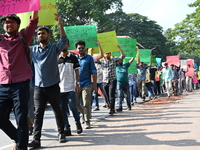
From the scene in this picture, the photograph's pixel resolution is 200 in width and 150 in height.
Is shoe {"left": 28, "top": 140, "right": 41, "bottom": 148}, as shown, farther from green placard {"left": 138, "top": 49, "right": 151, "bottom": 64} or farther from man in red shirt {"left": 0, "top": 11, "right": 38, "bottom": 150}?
green placard {"left": 138, "top": 49, "right": 151, "bottom": 64}

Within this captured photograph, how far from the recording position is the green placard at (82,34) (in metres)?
7.30

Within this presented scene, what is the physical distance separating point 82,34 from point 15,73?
12.6 feet

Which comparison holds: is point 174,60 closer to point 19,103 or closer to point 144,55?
point 144,55

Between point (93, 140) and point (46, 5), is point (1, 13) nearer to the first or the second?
point (46, 5)

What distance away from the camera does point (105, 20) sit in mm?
32219

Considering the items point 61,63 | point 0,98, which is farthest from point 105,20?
point 0,98

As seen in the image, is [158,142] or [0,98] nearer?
[0,98]

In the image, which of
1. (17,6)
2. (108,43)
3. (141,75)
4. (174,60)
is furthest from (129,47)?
(174,60)

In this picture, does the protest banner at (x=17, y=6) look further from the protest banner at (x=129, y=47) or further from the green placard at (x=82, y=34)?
the protest banner at (x=129, y=47)

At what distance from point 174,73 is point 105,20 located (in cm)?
1654

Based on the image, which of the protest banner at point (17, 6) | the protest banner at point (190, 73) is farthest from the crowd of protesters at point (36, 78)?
the protest banner at point (190, 73)

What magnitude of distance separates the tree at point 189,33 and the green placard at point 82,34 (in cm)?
2782

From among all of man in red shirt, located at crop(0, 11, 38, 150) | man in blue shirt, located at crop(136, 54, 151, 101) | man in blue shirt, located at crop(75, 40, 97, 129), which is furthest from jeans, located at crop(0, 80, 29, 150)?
man in blue shirt, located at crop(136, 54, 151, 101)

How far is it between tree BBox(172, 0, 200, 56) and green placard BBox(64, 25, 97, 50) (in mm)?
27821
